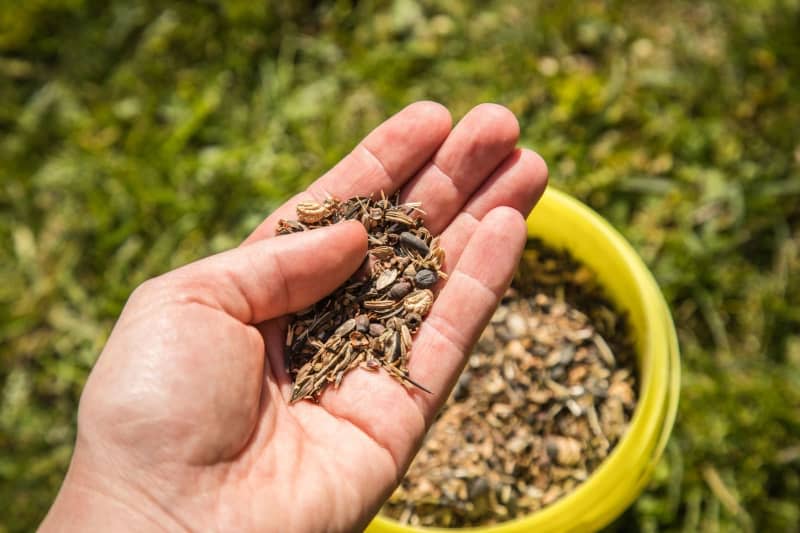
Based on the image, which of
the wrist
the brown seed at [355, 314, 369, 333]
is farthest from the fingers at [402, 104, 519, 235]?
the wrist

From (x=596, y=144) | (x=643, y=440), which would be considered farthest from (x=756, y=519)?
(x=596, y=144)

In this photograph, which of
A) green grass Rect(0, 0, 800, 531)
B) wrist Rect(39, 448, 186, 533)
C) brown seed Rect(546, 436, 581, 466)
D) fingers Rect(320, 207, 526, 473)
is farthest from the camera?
green grass Rect(0, 0, 800, 531)

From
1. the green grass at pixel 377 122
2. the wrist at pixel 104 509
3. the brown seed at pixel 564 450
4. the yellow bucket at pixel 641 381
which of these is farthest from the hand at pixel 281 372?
the green grass at pixel 377 122

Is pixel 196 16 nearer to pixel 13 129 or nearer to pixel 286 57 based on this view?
pixel 286 57

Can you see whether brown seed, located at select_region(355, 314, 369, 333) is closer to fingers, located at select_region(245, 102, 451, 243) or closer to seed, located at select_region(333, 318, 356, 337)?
seed, located at select_region(333, 318, 356, 337)

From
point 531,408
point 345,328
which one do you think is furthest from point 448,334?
point 531,408

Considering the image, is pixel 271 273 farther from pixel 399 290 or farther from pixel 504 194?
pixel 504 194
